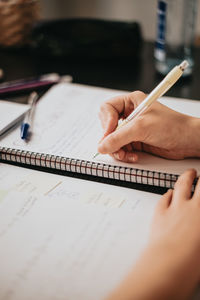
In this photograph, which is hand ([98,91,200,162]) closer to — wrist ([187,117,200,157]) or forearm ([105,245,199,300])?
wrist ([187,117,200,157])

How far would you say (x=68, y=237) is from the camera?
47cm

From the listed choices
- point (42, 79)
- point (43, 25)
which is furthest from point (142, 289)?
point (43, 25)

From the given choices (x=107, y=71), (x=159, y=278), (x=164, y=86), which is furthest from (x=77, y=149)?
(x=107, y=71)

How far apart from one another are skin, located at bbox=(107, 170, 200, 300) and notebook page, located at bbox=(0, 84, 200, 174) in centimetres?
9

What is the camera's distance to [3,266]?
1.43ft

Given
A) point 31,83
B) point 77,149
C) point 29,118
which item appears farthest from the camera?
point 31,83

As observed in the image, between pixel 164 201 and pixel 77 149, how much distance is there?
7.7 inches

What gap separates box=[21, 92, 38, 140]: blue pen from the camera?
669 millimetres

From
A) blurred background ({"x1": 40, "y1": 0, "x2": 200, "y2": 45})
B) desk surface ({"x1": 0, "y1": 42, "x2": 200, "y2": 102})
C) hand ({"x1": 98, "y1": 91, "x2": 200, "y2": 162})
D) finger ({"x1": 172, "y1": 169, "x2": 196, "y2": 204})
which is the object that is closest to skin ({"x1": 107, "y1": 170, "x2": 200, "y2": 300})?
finger ({"x1": 172, "y1": 169, "x2": 196, "y2": 204})

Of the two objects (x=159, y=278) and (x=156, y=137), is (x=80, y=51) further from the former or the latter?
(x=159, y=278)

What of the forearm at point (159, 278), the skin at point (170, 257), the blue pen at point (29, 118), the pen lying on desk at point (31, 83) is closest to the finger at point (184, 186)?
the skin at point (170, 257)

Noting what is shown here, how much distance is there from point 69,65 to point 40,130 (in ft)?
1.46

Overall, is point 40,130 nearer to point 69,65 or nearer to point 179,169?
point 179,169

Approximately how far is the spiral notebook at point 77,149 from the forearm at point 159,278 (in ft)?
0.56
